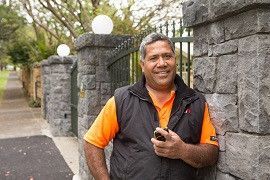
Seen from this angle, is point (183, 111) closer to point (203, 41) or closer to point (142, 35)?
point (203, 41)

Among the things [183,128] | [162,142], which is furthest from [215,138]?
[162,142]

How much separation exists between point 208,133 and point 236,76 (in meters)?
0.48

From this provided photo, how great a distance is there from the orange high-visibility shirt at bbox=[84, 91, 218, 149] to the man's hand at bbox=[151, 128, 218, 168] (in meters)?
0.08

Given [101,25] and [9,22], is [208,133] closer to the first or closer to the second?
[101,25]

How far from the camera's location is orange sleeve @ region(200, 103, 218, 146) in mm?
2218

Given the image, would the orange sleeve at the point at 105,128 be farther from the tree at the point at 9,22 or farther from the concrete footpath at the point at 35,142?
the tree at the point at 9,22

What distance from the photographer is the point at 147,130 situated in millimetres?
2221

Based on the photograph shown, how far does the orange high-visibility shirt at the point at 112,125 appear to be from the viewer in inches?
88.7

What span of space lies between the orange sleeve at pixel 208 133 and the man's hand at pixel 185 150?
40mm

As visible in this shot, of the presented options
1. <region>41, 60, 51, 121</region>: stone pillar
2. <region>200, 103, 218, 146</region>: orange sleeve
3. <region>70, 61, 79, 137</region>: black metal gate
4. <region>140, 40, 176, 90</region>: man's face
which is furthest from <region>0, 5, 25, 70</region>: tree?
<region>200, 103, 218, 146</region>: orange sleeve

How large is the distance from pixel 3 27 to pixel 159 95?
67.7 feet

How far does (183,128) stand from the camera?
220 centimetres

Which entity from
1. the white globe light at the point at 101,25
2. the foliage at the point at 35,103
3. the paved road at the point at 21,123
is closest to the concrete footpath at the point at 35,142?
the paved road at the point at 21,123

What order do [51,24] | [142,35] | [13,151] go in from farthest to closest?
[51,24], [13,151], [142,35]
